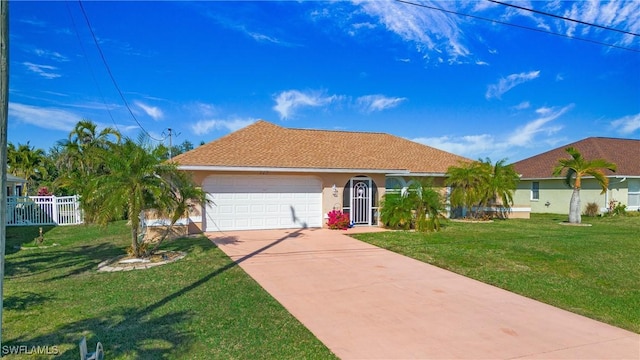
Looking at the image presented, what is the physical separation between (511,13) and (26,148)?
3613cm

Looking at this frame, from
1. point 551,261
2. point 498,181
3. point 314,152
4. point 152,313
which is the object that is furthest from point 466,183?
point 152,313

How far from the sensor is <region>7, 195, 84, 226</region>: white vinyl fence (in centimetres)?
1775

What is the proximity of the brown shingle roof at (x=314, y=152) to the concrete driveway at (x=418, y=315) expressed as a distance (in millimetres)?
6175

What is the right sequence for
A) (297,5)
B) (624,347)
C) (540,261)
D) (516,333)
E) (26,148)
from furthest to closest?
(26,148)
(297,5)
(540,261)
(516,333)
(624,347)

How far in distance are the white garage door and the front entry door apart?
151cm

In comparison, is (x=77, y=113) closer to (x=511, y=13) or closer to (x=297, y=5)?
(x=297, y=5)

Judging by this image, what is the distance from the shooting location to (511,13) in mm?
10031

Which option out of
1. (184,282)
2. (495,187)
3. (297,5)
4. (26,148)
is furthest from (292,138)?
(26,148)

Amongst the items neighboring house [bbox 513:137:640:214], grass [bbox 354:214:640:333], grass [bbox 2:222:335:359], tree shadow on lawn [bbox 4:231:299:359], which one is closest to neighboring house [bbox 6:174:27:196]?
grass [bbox 2:222:335:359]

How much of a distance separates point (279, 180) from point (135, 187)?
7620 millimetres

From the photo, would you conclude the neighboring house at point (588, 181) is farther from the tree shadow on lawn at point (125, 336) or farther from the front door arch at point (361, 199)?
the tree shadow on lawn at point (125, 336)

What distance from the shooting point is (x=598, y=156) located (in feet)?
82.4

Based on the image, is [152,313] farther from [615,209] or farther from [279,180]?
[615,209]

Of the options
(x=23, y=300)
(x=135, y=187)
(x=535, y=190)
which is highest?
(x=135, y=187)
